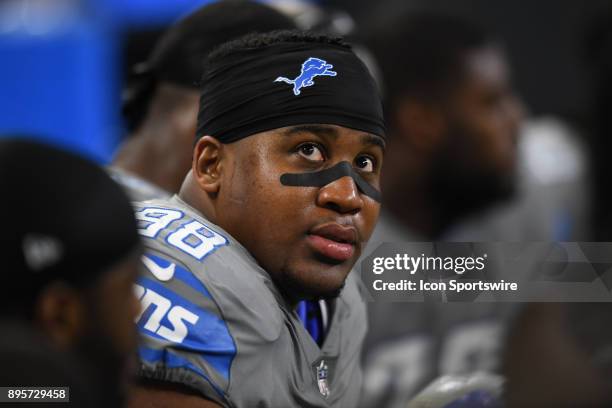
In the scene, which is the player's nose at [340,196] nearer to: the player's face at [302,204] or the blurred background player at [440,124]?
the player's face at [302,204]

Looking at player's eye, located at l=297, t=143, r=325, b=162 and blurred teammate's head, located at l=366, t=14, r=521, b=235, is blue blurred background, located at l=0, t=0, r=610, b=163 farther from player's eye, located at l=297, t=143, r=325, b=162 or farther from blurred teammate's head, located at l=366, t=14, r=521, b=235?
player's eye, located at l=297, t=143, r=325, b=162

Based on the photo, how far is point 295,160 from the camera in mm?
1720

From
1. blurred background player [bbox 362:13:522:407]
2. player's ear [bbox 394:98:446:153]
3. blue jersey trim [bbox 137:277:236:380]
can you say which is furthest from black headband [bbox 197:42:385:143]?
player's ear [bbox 394:98:446:153]

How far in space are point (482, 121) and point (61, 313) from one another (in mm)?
2327

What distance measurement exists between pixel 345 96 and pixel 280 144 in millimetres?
117

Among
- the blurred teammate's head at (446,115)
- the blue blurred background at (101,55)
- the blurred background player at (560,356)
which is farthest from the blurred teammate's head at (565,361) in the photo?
the blue blurred background at (101,55)

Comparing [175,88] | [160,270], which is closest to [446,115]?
[175,88]

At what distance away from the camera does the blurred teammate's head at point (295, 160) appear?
1.72 meters

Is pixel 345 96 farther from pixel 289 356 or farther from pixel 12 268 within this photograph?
pixel 12 268

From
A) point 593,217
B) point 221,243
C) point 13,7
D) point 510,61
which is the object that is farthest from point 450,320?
point 13,7

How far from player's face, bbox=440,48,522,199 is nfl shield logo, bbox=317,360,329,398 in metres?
1.79

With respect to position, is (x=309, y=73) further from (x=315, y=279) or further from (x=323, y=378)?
(x=323, y=378)

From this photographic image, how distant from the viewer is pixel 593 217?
114 inches

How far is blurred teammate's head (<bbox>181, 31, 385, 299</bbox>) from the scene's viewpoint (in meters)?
1.72
